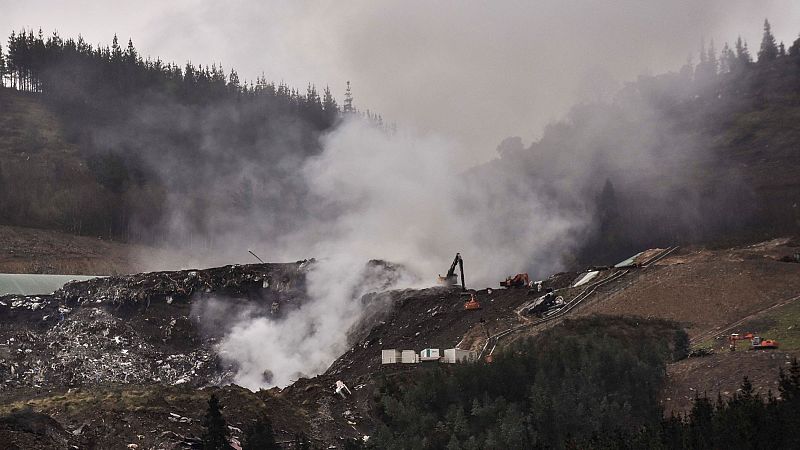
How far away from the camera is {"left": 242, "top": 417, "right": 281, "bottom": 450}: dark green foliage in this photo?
4384 centimetres

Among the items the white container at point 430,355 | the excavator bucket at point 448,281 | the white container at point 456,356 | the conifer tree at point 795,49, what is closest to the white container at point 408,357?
the white container at point 430,355

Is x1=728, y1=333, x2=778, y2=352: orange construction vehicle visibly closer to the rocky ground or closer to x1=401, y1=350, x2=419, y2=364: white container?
the rocky ground

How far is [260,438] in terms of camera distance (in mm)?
44219

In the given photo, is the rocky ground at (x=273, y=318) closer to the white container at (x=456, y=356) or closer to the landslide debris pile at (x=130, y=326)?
the landslide debris pile at (x=130, y=326)

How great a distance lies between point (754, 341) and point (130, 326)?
5554cm

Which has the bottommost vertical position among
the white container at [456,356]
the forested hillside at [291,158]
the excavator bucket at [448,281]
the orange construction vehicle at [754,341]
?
the orange construction vehicle at [754,341]

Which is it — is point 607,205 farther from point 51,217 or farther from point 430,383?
point 51,217

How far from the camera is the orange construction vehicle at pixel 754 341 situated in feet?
177

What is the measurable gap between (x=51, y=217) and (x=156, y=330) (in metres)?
53.1

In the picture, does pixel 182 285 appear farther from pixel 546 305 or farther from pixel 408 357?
pixel 546 305

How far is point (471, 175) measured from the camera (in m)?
113

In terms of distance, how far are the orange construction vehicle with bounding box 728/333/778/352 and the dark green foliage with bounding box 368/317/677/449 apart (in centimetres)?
397

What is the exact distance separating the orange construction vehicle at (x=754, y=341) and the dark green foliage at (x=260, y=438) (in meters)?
28.2

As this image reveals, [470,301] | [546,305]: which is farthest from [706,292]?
[470,301]
